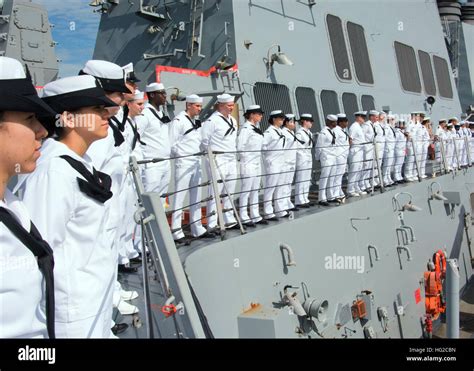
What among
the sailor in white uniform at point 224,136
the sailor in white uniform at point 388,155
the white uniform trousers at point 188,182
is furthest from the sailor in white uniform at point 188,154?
the sailor in white uniform at point 388,155

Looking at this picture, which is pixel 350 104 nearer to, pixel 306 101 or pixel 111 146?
pixel 306 101

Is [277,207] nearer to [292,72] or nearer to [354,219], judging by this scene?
[354,219]

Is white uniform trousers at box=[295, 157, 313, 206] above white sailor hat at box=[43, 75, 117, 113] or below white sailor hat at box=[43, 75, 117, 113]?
below

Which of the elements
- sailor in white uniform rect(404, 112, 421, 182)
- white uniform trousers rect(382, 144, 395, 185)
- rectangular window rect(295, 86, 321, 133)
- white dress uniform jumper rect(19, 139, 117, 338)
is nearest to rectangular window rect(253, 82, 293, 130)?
rectangular window rect(295, 86, 321, 133)

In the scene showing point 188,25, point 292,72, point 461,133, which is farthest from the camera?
point 461,133

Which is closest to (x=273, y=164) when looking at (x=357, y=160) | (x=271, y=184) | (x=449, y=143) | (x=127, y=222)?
(x=271, y=184)

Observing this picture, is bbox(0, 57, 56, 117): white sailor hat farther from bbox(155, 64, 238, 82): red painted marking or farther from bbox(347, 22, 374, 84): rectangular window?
bbox(347, 22, 374, 84): rectangular window

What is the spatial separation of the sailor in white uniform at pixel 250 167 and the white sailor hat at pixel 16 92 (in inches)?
109

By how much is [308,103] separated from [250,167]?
232 cm

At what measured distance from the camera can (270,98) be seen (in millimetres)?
5395

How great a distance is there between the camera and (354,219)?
4.27m

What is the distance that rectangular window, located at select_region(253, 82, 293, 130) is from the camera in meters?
5.25
